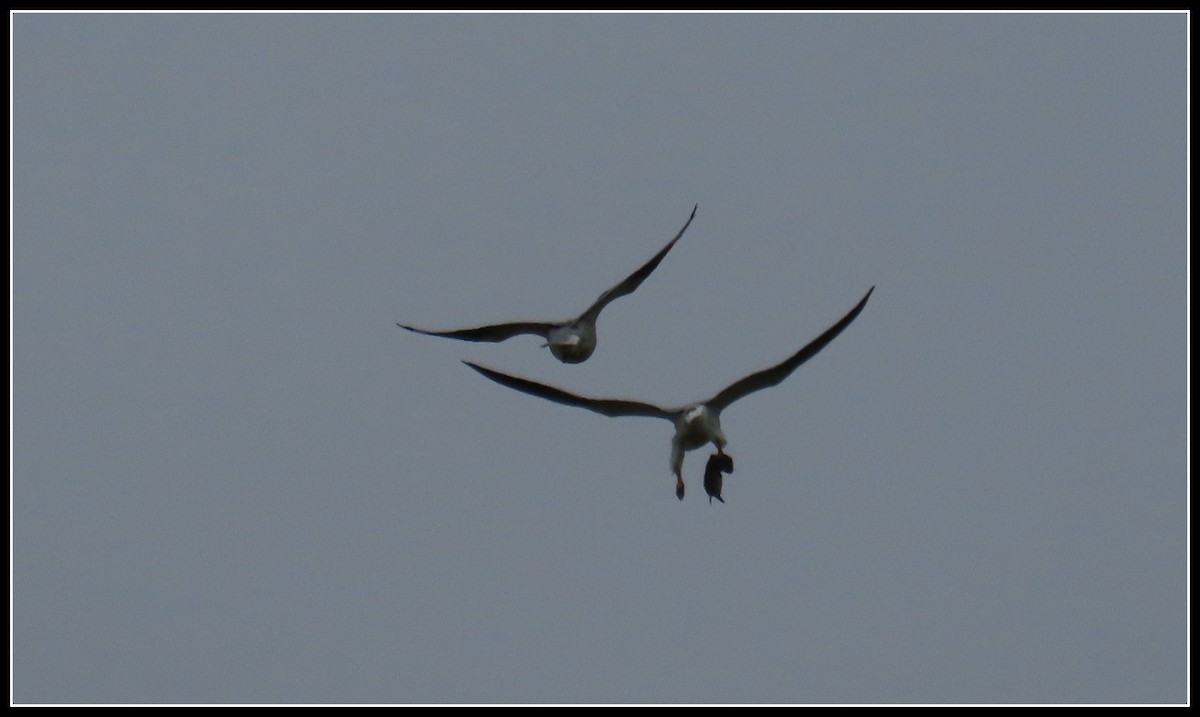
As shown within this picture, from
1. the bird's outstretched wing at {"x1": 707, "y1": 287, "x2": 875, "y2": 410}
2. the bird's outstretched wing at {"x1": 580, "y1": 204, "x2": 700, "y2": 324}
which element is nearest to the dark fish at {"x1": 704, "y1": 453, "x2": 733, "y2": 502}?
the bird's outstretched wing at {"x1": 707, "y1": 287, "x2": 875, "y2": 410}

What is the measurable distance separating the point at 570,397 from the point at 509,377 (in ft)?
2.11

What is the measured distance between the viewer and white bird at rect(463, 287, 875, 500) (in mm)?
16719

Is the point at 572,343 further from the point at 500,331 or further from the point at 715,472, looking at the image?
the point at 715,472

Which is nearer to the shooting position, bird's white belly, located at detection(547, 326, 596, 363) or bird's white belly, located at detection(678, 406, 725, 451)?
bird's white belly, located at detection(678, 406, 725, 451)

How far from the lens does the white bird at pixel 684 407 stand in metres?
16.7

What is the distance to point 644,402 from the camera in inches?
675

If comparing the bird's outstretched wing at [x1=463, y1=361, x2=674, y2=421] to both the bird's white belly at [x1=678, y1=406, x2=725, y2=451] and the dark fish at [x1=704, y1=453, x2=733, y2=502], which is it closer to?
the bird's white belly at [x1=678, y1=406, x2=725, y2=451]

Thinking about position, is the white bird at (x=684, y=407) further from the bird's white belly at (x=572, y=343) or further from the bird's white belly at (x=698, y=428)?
the bird's white belly at (x=572, y=343)

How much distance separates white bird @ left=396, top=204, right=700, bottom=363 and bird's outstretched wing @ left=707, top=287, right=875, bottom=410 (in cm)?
386

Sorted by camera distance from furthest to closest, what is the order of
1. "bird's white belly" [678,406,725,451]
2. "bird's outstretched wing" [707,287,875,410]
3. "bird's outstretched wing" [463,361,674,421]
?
"bird's white belly" [678,406,725,451]
"bird's outstretched wing" [463,361,674,421]
"bird's outstretched wing" [707,287,875,410]

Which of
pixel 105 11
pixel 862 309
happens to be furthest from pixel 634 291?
pixel 105 11

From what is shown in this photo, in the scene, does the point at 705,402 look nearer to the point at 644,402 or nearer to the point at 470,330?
the point at 644,402

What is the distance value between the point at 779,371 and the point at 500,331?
5406 mm

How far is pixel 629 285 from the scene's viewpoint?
21.1 meters
